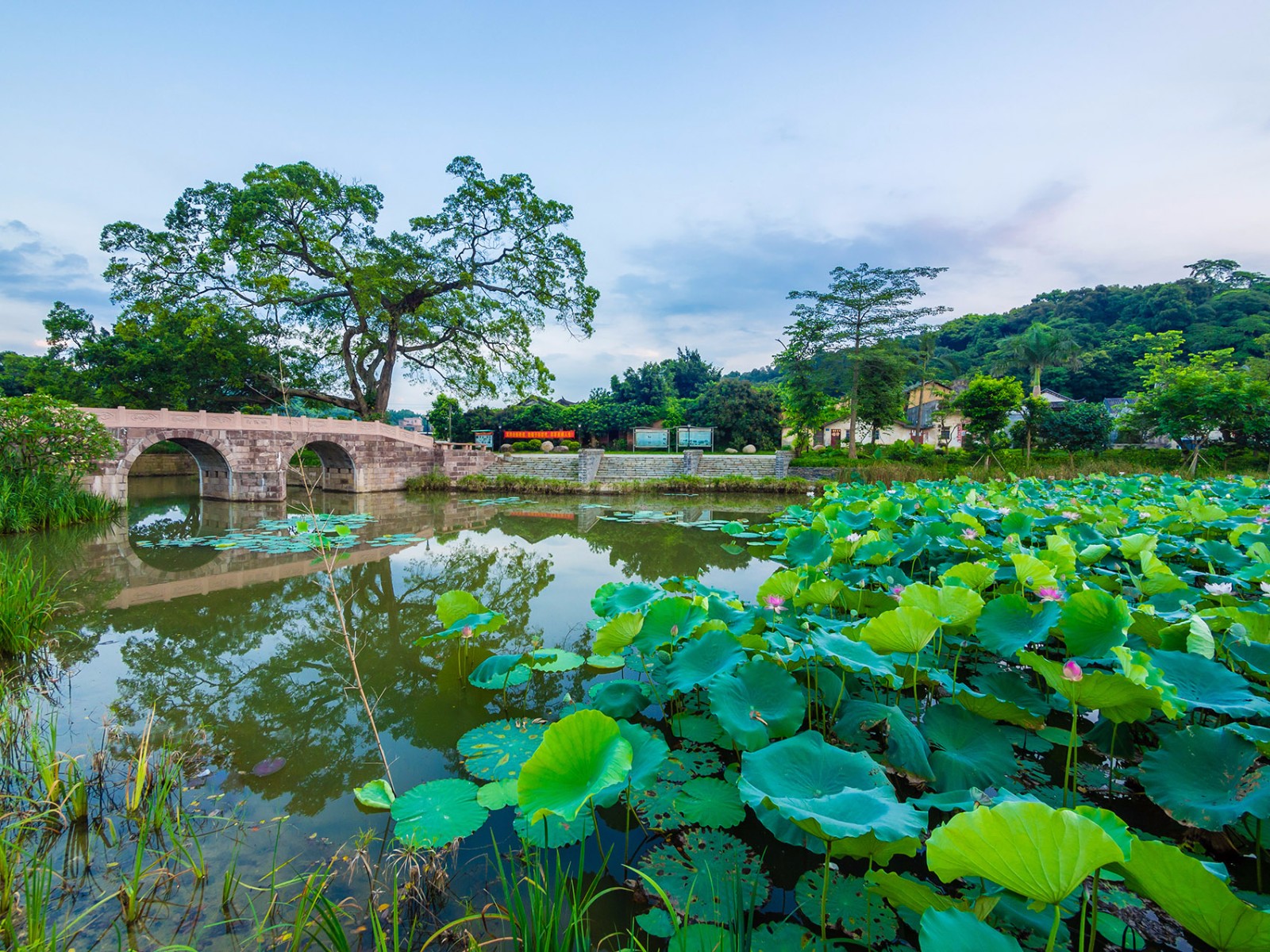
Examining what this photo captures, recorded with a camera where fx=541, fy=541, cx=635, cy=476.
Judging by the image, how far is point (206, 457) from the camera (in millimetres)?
14094

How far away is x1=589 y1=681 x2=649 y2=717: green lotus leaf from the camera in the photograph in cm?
215

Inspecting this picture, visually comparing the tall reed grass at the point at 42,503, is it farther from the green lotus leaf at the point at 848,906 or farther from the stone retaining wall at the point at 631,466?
the green lotus leaf at the point at 848,906

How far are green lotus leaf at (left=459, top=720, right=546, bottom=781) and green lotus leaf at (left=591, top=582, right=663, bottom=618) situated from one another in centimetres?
60

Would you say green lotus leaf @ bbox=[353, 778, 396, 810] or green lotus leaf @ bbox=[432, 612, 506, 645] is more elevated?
green lotus leaf @ bbox=[432, 612, 506, 645]

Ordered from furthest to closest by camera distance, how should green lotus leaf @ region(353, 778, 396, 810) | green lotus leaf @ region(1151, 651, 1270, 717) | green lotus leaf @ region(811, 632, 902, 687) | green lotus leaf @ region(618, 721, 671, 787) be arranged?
green lotus leaf @ region(353, 778, 396, 810), green lotus leaf @ region(811, 632, 902, 687), green lotus leaf @ region(618, 721, 671, 787), green lotus leaf @ region(1151, 651, 1270, 717)

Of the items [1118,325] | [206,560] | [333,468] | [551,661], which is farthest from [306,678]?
[1118,325]

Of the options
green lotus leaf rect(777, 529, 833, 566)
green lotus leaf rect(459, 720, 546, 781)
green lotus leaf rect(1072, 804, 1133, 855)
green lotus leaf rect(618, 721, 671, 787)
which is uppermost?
green lotus leaf rect(777, 529, 833, 566)

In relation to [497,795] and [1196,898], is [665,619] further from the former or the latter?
[1196,898]

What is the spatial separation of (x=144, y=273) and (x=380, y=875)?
21.2 m

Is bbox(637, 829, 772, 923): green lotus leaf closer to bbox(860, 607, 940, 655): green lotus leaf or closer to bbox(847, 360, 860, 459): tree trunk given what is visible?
bbox(860, 607, 940, 655): green lotus leaf

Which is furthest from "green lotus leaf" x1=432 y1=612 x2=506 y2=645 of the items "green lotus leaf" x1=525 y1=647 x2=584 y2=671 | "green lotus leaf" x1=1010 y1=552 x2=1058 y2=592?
"green lotus leaf" x1=1010 y1=552 x2=1058 y2=592

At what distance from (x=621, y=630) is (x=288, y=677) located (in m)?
2.45

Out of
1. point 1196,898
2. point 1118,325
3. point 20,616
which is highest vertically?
point 1118,325

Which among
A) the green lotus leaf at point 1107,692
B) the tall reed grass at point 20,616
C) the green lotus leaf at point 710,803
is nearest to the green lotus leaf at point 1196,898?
the green lotus leaf at point 1107,692
